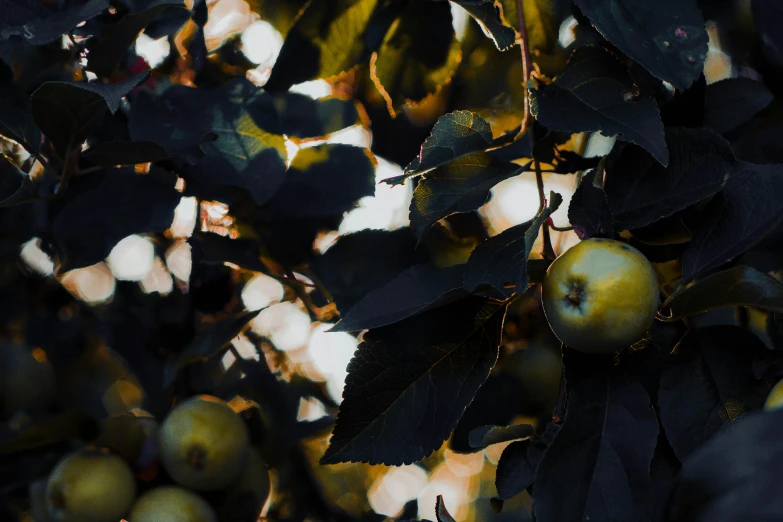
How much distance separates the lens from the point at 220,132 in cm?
116

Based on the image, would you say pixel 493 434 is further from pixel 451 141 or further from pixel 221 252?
pixel 221 252

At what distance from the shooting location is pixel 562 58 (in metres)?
1.08

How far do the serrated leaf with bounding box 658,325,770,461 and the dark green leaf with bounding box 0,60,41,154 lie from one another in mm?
884

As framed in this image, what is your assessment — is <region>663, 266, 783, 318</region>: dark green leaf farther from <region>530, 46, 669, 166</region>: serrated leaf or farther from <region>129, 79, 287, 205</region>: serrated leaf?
<region>129, 79, 287, 205</region>: serrated leaf

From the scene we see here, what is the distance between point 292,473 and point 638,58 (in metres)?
1.13

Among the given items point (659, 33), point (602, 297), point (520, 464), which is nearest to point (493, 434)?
point (520, 464)

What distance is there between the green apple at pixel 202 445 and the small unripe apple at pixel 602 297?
649 mm

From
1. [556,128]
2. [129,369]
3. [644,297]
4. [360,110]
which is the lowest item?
[129,369]

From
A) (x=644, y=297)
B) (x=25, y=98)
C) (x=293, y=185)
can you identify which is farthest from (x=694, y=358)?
(x=25, y=98)

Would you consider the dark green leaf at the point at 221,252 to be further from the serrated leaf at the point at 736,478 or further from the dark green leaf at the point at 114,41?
the serrated leaf at the point at 736,478

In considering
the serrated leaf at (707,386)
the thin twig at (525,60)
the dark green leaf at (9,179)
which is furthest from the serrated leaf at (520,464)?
the dark green leaf at (9,179)

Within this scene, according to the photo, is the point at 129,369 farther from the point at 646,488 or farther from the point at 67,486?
the point at 646,488

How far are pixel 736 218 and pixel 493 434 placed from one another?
32 centimetres

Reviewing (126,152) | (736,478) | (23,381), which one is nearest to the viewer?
(736,478)
